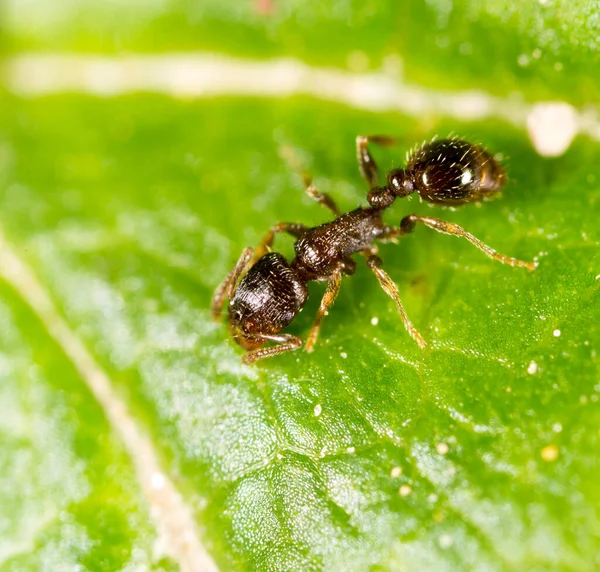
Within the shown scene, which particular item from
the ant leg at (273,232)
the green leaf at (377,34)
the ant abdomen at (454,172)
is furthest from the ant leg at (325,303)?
the green leaf at (377,34)

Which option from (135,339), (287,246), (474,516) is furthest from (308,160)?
(474,516)

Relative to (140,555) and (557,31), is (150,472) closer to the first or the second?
(140,555)

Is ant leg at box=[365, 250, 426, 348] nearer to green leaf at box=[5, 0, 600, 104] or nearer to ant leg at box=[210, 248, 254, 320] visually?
ant leg at box=[210, 248, 254, 320]

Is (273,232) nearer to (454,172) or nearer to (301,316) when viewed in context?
(301,316)

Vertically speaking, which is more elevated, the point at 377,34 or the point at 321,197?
the point at 377,34

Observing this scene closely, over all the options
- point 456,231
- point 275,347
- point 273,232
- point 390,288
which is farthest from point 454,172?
point 275,347

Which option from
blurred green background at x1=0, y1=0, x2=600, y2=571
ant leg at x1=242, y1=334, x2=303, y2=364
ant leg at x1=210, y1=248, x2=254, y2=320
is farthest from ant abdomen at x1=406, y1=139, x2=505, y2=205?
ant leg at x1=242, y1=334, x2=303, y2=364
